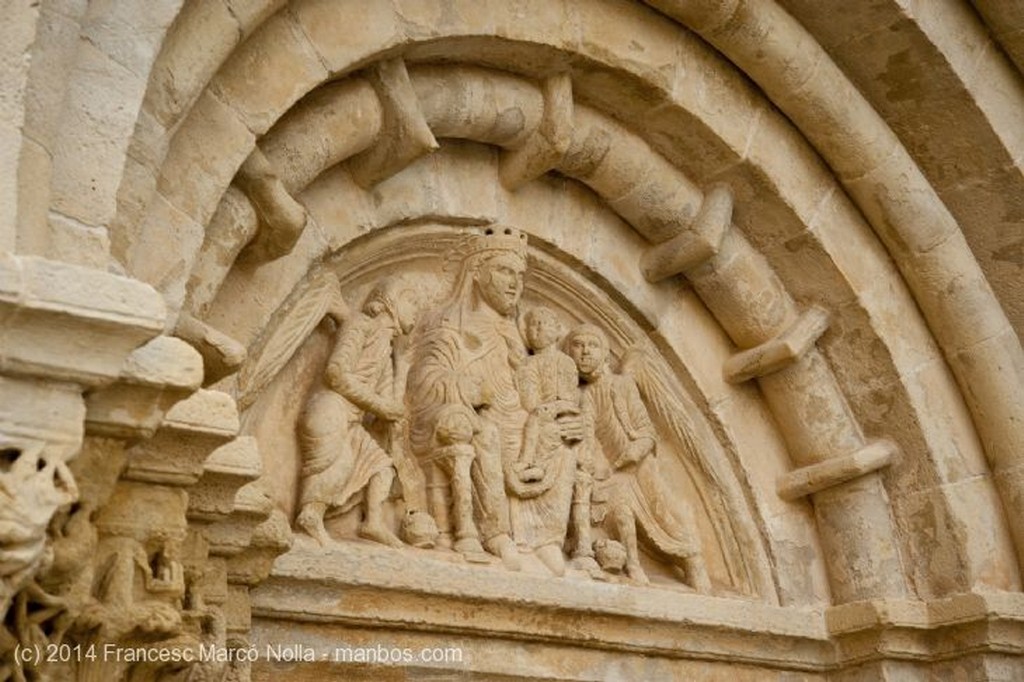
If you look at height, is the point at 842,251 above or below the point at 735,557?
above

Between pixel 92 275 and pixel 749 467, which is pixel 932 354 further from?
pixel 92 275

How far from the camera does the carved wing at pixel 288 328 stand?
406 centimetres

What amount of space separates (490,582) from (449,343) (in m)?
0.82

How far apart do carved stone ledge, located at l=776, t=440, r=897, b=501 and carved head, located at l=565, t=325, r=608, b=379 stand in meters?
0.89

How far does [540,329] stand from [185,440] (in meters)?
2.26

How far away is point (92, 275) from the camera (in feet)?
7.61

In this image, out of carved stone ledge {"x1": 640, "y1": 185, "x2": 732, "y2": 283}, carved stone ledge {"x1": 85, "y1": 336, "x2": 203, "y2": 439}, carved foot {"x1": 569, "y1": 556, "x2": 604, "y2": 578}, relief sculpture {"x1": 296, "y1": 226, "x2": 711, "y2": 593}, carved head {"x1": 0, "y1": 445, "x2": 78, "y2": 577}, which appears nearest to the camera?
carved head {"x1": 0, "y1": 445, "x2": 78, "y2": 577}

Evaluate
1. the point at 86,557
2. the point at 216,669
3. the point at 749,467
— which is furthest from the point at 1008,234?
the point at 86,557

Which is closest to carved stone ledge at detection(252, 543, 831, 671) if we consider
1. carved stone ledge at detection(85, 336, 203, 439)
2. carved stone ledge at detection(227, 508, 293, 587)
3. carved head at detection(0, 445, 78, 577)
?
carved stone ledge at detection(227, 508, 293, 587)

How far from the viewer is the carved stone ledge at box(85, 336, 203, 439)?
248 cm

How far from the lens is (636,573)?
4812 mm

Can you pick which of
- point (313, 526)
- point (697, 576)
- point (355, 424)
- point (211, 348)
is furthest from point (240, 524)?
point (697, 576)

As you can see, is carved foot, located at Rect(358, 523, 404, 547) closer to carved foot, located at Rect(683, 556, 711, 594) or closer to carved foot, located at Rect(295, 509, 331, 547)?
carved foot, located at Rect(295, 509, 331, 547)

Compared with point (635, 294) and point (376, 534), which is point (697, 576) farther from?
point (376, 534)
